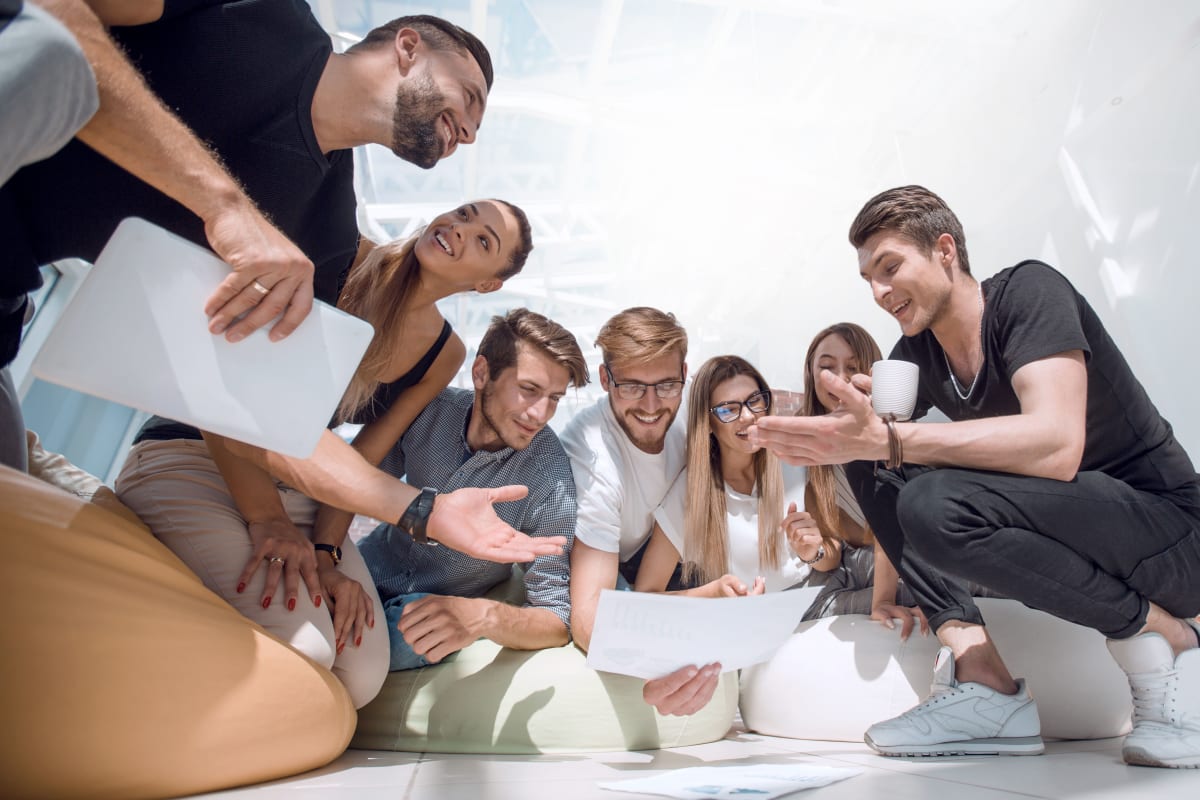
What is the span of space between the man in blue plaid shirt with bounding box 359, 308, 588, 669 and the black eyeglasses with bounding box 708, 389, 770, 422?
0.45 metres

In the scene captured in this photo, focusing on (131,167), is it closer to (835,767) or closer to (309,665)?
(309,665)

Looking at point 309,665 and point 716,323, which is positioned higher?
point 716,323

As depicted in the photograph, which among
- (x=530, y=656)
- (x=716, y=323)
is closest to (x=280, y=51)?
(x=530, y=656)

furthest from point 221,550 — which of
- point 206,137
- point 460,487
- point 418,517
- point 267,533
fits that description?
point 206,137

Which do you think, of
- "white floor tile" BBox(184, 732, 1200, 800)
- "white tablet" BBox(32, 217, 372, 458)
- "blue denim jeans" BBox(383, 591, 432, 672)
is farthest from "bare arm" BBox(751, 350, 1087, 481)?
"blue denim jeans" BBox(383, 591, 432, 672)

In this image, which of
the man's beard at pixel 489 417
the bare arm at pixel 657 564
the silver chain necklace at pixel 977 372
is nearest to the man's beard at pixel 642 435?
the bare arm at pixel 657 564

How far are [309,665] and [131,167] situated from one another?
823 millimetres

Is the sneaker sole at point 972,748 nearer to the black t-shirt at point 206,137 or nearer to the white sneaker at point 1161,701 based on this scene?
the white sneaker at point 1161,701

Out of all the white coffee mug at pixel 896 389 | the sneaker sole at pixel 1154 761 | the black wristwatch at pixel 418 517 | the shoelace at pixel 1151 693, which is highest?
the white coffee mug at pixel 896 389

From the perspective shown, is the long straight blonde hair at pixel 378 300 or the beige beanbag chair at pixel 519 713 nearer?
the beige beanbag chair at pixel 519 713

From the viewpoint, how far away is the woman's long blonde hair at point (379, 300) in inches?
76.3

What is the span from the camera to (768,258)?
624 cm

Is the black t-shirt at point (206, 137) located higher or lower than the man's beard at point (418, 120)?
lower

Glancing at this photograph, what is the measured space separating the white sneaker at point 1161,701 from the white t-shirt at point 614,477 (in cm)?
117
